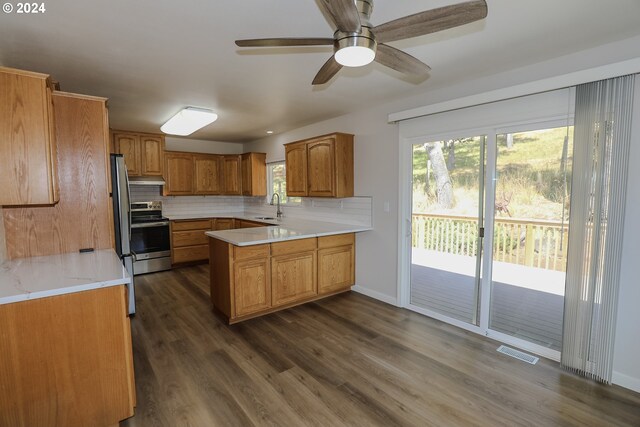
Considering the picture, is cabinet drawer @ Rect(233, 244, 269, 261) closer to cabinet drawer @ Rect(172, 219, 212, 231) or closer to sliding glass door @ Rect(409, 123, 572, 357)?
sliding glass door @ Rect(409, 123, 572, 357)

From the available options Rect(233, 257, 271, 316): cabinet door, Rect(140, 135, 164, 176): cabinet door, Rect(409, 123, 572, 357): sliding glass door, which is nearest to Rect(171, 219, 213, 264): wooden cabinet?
Rect(140, 135, 164, 176): cabinet door

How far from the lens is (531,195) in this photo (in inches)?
102

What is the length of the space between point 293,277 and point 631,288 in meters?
2.81

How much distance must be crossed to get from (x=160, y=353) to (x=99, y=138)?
1837 mm

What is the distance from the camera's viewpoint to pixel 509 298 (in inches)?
118

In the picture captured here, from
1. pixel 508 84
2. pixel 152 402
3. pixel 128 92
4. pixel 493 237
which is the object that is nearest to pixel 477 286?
pixel 493 237

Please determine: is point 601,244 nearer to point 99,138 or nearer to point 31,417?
point 31,417

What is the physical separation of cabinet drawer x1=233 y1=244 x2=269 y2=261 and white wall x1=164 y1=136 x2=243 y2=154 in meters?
3.57

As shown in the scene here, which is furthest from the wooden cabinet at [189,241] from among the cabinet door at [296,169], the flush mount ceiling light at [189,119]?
the cabinet door at [296,169]

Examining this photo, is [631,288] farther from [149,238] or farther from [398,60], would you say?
[149,238]

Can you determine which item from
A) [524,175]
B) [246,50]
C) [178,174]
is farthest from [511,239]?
[178,174]

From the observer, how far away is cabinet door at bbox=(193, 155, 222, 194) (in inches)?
224

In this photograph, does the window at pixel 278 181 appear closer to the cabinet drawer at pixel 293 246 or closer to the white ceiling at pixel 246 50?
the cabinet drawer at pixel 293 246

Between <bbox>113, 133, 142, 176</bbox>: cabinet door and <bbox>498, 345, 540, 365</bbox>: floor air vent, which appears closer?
<bbox>498, 345, 540, 365</bbox>: floor air vent
